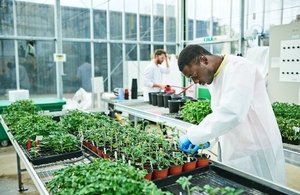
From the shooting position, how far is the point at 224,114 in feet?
4.84

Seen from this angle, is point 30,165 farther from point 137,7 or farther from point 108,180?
point 137,7

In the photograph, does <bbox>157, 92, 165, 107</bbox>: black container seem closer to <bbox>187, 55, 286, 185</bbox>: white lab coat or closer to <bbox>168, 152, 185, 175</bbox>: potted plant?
<bbox>187, 55, 286, 185</bbox>: white lab coat

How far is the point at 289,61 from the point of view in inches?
159

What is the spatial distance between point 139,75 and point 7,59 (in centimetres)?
285

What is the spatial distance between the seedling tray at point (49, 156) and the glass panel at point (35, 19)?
4.15 meters

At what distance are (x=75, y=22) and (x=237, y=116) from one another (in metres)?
5.14

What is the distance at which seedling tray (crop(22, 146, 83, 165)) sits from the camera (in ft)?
5.57

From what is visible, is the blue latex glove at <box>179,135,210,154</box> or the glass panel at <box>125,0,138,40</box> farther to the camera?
the glass panel at <box>125,0,138,40</box>

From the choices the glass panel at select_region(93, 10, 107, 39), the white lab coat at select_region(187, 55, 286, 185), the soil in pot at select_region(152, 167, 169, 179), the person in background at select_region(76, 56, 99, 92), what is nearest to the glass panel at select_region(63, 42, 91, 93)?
the person in background at select_region(76, 56, 99, 92)

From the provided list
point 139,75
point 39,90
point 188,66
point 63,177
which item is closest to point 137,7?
point 139,75

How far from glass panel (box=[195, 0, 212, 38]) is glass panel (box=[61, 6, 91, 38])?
9.10ft

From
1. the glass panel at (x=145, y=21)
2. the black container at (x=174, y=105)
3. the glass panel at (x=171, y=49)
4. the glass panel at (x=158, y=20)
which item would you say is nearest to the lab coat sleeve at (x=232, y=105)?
the black container at (x=174, y=105)

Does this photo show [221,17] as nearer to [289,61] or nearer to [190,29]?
[190,29]

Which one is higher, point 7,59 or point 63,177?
point 7,59
